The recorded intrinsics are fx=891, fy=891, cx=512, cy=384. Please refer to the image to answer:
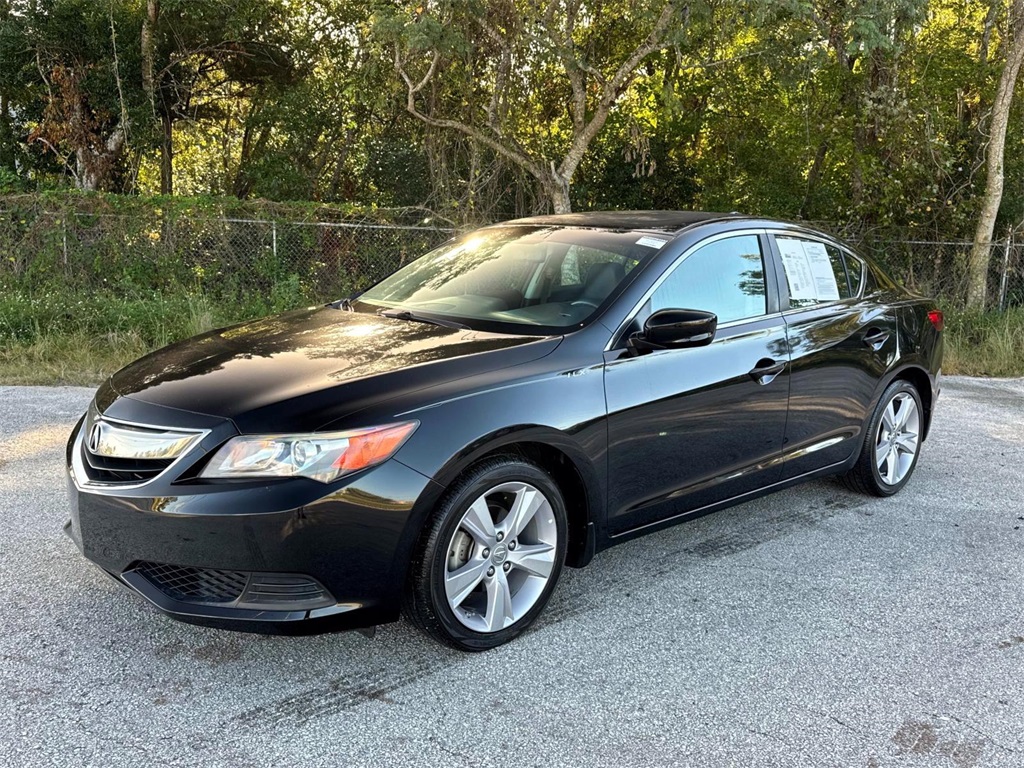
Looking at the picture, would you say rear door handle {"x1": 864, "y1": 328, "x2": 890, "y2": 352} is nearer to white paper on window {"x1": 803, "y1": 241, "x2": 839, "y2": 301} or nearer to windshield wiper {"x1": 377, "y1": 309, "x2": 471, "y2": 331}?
white paper on window {"x1": 803, "y1": 241, "x2": 839, "y2": 301}

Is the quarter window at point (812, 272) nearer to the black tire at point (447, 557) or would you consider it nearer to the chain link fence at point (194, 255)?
the black tire at point (447, 557)

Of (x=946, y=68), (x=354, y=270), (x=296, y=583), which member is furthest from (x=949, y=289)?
(x=296, y=583)

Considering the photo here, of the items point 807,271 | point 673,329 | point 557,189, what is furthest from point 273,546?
point 557,189

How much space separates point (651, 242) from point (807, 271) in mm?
1147

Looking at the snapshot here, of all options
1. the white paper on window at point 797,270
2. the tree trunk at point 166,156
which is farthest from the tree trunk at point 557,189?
the tree trunk at point 166,156

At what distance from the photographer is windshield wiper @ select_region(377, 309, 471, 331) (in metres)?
3.87

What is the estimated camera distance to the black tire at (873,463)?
5.07m

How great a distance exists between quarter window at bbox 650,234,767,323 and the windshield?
18cm

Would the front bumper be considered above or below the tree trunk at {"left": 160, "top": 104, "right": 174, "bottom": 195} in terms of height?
below

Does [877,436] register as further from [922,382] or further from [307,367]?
[307,367]

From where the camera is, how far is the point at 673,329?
362cm

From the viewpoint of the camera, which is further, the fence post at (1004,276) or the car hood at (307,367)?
the fence post at (1004,276)

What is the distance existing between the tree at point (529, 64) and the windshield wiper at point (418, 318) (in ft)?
25.2

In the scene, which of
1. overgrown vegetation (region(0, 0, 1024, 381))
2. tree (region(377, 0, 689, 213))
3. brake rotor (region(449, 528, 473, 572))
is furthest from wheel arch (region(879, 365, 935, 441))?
tree (region(377, 0, 689, 213))
